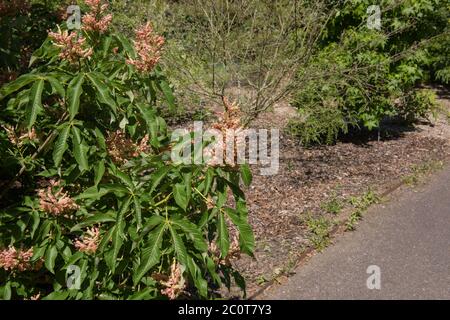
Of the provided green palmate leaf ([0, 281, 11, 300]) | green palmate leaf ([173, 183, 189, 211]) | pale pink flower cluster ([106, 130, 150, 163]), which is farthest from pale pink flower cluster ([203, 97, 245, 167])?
green palmate leaf ([0, 281, 11, 300])

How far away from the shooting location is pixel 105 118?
264 cm

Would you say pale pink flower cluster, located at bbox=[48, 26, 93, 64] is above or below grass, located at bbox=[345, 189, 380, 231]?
above

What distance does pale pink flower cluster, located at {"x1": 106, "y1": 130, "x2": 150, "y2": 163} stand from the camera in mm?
2502

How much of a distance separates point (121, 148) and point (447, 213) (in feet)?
13.2

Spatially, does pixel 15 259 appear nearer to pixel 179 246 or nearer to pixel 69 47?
pixel 179 246

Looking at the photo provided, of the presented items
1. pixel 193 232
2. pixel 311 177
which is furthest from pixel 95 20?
pixel 311 177

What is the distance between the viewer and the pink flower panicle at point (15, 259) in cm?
230

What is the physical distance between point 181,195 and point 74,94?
24.6 inches

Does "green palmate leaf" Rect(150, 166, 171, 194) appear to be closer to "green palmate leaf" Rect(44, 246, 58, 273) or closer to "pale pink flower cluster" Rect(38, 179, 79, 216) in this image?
"pale pink flower cluster" Rect(38, 179, 79, 216)

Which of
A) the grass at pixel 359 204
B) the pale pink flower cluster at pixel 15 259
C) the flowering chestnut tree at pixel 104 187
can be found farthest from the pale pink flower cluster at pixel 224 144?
the grass at pixel 359 204

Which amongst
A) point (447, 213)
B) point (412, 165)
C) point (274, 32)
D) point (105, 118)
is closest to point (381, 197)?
point (447, 213)

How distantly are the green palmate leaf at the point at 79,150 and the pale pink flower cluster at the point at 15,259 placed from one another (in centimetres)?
52

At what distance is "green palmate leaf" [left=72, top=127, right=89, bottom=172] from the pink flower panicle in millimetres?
518

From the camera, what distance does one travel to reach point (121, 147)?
2.52 m
